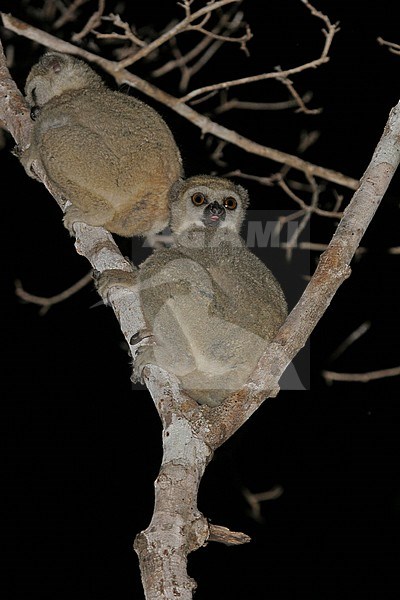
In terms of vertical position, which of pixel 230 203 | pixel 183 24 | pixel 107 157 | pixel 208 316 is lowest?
pixel 208 316

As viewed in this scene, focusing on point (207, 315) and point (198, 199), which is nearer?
point (207, 315)

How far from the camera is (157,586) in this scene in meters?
2.64

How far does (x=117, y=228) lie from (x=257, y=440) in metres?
6.31

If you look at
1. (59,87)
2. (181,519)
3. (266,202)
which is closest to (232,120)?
(266,202)

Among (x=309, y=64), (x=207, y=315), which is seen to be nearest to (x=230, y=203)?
(x=207, y=315)

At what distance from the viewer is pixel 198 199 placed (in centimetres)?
508

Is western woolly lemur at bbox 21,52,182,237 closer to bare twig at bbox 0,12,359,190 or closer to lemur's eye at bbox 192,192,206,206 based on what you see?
lemur's eye at bbox 192,192,206,206

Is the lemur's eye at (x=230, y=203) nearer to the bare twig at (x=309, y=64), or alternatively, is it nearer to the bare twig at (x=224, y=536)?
the bare twig at (x=309, y=64)

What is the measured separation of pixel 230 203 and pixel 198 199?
0.24 metres

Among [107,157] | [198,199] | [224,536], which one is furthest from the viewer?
[198,199]

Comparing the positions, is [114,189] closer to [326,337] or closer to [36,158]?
[36,158]

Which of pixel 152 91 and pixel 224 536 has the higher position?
pixel 152 91

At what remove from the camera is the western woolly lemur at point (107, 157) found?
4.91 m

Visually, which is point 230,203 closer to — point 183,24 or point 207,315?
point 207,315
